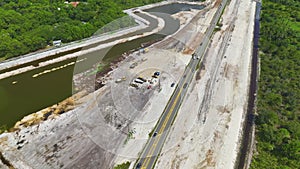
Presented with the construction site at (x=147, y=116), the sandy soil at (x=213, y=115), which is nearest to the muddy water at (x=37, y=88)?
the construction site at (x=147, y=116)

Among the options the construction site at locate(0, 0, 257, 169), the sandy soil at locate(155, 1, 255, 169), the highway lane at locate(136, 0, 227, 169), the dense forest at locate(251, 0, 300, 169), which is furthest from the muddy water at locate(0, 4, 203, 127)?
the dense forest at locate(251, 0, 300, 169)

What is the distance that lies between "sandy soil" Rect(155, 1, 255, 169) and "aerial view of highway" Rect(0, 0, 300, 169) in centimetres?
15

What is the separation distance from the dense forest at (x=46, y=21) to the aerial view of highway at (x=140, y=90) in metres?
0.24

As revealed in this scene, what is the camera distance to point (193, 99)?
1529 inches

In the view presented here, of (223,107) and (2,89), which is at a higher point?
(2,89)

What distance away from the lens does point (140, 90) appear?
1575 inches

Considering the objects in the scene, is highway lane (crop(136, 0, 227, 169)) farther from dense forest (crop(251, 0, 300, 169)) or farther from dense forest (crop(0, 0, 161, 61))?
dense forest (crop(0, 0, 161, 61))

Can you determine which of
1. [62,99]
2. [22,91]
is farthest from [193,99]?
[22,91]

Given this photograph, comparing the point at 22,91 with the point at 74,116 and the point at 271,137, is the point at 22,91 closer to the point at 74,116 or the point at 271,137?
the point at 74,116

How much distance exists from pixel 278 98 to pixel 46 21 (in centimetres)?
4859

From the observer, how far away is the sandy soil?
30141 millimetres

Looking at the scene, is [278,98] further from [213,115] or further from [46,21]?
[46,21]

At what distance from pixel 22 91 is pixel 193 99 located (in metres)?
25.8

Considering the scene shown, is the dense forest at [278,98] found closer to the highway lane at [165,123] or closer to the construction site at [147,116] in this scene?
the construction site at [147,116]
